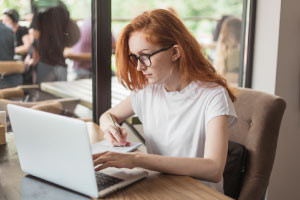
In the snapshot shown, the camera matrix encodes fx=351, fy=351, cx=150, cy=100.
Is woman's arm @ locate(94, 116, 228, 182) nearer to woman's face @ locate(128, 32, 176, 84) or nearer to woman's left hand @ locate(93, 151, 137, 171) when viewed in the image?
woman's left hand @ locate(93, 151, 137, 171)

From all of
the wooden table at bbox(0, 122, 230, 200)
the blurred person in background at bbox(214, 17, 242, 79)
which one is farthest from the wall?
the wooden table at bbox(0, 122, 230, 200)

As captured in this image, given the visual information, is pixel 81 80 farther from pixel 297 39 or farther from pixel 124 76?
pixel 297 39

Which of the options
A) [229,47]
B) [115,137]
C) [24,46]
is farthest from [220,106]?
[229,47]

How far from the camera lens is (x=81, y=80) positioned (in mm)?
2057

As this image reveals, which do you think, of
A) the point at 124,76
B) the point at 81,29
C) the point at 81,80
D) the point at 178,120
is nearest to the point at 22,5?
the point at 81,29

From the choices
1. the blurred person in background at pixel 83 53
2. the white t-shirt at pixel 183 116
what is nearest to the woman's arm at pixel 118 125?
the white t-shirt at pixel 183 116

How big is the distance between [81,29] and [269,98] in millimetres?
1110

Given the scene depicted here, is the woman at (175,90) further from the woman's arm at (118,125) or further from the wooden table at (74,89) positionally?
the wooden table at (74,89)

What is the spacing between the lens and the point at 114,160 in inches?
40.9

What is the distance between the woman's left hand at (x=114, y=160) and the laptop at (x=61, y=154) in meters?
0.04

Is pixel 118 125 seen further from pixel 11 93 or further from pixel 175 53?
pixel 11 93

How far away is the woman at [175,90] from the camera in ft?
4.27

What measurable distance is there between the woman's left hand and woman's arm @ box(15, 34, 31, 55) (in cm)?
106

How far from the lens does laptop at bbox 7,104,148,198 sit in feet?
2.95
